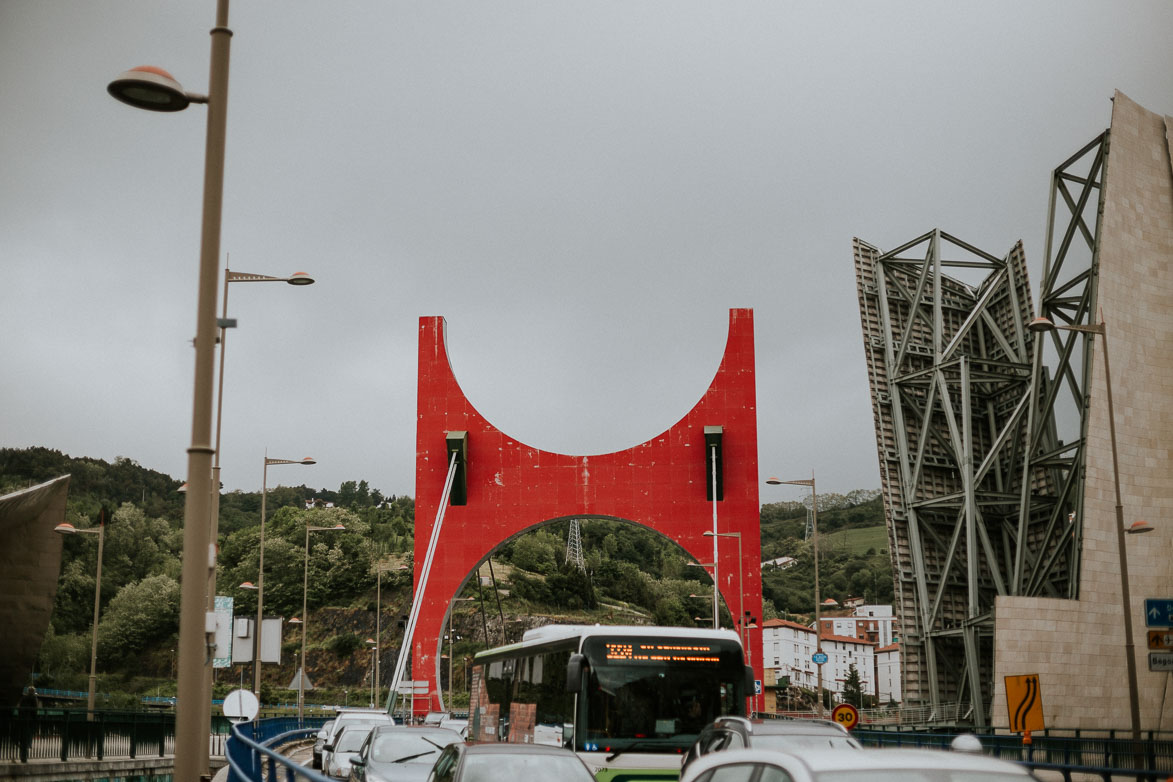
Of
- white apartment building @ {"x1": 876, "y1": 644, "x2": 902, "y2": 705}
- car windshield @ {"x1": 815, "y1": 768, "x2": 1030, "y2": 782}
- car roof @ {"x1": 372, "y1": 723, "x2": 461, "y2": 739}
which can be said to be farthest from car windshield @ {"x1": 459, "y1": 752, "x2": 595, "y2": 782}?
white apartment building @ {"x1": 876, "y1": 644, "x2": 902, "y2": 705}

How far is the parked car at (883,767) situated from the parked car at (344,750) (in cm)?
1612

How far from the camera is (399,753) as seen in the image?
17.1m

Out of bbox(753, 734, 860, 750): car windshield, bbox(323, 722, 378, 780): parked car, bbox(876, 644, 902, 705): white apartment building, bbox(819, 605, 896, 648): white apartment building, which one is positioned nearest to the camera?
bbox(753, 734, 860, 750): car windshield

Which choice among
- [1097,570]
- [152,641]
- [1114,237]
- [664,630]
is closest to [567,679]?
[664,630]

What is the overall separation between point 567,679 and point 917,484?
31749mm

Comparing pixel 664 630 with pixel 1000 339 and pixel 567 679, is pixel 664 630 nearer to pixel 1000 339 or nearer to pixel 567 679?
pixel 567 679

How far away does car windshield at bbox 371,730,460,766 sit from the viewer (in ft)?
55.6

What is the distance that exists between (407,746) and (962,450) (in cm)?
3075

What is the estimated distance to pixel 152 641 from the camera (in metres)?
112

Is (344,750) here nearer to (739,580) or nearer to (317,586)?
(739,580)

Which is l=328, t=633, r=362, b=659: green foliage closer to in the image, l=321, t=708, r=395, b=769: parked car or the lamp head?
l=321, t=708, r=395, b=769: parked car

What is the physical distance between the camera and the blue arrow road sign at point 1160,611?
19594 mm

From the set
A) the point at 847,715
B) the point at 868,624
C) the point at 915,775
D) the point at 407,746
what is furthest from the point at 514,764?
the point at 868,624

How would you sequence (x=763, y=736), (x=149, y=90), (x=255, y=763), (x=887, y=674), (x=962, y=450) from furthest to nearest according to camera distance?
(x=887, y=674) → (x=962, y=450) → (x=255, y=763) → (x=763, y=736) → (x=149, y=90)
